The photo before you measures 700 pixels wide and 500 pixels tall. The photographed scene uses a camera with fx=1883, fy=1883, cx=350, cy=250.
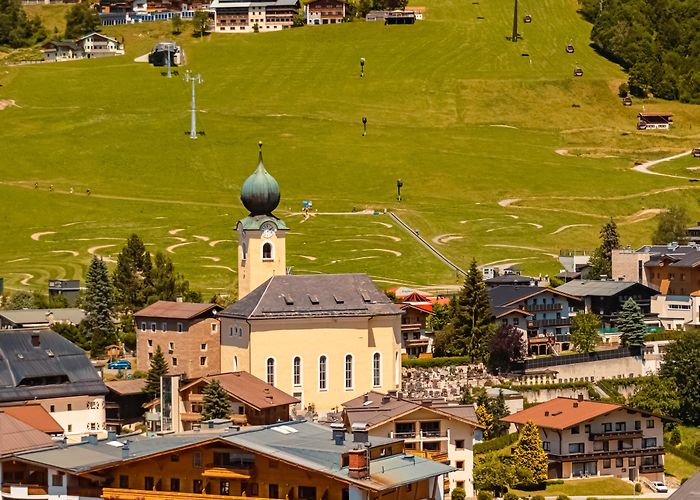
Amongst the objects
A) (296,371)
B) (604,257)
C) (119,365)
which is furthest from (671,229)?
(296,371)

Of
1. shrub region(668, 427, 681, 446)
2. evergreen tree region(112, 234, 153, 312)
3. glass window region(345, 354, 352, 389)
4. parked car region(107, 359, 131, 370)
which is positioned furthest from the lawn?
evergreen tree region(112, 234, 153, 312)

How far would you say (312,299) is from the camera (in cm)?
11275

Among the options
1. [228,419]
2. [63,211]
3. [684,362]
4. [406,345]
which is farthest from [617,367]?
[63,211]

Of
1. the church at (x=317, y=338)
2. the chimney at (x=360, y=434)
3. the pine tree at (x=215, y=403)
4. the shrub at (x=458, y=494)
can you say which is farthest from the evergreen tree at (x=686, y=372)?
the chimney at (x=360, y=434)

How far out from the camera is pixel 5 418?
82.0m

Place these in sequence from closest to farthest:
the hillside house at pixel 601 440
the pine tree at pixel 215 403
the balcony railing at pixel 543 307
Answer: the pine tree at pixel 215 403 < the hillside house at pixel 601 440 < the balcony railing at pixel 543 307

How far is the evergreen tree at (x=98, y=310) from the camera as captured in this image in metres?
125

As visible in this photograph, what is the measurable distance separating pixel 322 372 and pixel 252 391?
11.7 m

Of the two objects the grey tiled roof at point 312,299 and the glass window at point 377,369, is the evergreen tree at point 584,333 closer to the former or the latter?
the grey tiled roof at point 312,299

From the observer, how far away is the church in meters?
111

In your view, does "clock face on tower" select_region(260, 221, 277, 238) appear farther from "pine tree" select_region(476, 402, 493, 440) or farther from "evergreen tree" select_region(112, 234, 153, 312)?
"pine tree" select_region(476, 402, 493, 440)

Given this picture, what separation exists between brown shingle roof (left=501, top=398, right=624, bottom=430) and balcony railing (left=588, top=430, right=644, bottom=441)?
1075 mm

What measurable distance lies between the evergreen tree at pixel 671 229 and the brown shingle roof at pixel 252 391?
7397cm

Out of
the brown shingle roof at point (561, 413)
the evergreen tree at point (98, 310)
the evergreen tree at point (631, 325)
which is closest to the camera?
the brown shingle roof at point (561, 413)
